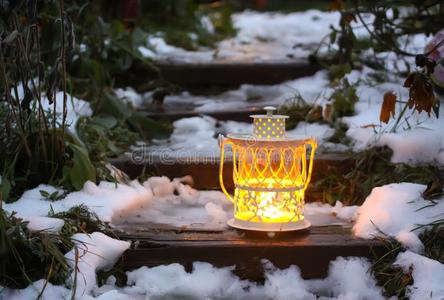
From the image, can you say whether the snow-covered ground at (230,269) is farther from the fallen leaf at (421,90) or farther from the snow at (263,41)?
the snow at (263,41)

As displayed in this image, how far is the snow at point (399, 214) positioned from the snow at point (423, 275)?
6 cm

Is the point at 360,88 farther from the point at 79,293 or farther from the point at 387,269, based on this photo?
the point at 79,293

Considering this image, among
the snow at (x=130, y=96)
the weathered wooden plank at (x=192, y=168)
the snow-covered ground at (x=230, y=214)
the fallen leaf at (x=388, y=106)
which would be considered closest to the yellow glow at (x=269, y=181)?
the snow-covered ground at (x=230, y=214)

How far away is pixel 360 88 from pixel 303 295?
5.15 feet

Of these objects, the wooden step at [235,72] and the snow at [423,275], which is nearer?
the snow at [423,275]

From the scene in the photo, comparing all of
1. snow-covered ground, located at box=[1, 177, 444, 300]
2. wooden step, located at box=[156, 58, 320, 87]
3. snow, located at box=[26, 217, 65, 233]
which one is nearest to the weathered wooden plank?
snow-covered ground, located at box=[1, 177, 444, 300]

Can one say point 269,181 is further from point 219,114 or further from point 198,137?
point 219,114

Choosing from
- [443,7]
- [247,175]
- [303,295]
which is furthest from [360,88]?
[303,295]

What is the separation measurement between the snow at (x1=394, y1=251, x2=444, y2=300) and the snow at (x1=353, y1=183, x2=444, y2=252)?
0.06 meters

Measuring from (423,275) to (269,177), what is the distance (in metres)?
0.61

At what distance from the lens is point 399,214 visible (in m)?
2.63

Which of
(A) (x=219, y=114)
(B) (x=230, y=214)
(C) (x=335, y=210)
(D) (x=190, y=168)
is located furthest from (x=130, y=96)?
(C) (x=335, y=210)

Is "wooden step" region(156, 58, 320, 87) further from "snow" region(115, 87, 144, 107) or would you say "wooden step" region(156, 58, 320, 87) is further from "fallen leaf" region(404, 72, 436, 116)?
"fallen leaf" region(404, 72, 436, 116)

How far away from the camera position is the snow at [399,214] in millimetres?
2551
